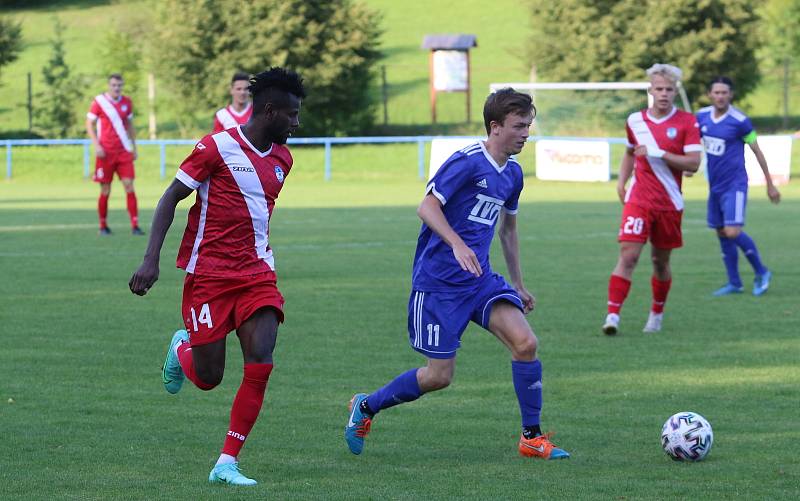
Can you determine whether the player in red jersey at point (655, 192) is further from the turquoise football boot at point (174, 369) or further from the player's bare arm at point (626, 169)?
the turquoise football boot at point (174, 369)

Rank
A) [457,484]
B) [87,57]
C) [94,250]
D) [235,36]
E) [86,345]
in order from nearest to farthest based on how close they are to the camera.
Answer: [457,484], [86,345], [94,250], [235,36], [87,57]

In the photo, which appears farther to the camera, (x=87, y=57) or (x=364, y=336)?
(x=87, y=57)

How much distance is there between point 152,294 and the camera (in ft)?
43.2

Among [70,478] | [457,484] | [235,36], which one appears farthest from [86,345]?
[235,36]

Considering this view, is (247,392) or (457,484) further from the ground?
(247,392)

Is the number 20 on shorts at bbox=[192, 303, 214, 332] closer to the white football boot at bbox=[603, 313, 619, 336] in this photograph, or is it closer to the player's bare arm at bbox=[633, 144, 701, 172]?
the white football boot at bbox=[603, 313, 619, 336]

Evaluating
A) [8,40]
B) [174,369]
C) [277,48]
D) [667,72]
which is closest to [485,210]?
[174,369]

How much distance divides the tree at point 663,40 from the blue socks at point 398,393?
38.3 metres

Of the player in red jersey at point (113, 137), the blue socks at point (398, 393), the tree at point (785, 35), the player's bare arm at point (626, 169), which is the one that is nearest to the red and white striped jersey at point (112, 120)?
the player in red jersey at point (113, 137)

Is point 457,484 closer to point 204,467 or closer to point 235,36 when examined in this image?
point 204,467

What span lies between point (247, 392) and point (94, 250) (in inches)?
458

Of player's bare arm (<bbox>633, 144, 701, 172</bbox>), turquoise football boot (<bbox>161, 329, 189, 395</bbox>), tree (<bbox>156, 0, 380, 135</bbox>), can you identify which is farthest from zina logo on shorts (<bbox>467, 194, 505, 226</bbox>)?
tree (<bbox>156, 0, 380, 135</bbox>)

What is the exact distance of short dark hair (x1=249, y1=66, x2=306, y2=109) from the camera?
6059 millimetres

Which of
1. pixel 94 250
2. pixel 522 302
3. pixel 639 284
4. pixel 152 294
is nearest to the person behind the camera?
pixel 522 302
